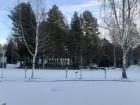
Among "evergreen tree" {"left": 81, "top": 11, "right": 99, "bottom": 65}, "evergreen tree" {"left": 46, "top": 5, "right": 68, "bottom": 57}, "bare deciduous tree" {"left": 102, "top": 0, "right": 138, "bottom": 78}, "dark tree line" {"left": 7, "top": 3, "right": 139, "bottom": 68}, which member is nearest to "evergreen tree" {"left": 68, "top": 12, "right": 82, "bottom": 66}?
"dark tree line" {"left": 7, "top": 3, "right": 139, "bottom": 68}

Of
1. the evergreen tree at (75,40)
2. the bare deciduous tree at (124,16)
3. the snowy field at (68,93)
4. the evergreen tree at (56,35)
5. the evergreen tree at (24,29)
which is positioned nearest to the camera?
the snowy field at (68,93)

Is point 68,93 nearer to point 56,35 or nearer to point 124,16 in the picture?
point 124,16

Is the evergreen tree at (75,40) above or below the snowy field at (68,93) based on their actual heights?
above

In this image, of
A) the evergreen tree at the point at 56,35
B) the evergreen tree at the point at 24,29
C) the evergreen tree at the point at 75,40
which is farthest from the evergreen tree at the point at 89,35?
the evergreen tree at the point at 24,29

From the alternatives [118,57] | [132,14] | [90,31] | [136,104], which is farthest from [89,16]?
[136,104]

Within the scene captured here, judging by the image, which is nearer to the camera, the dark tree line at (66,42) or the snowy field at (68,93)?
the snowy field at (68,93)

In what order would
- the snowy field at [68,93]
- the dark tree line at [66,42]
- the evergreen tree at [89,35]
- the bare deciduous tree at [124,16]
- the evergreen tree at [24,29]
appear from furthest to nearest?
the evergreen tree at [89,35] < the dark tree line at [66,42] < the evergreen tree at [24,29] < the bare deciduous tree at [124,16] < the snowy field at [68,93]

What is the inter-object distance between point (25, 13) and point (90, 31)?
23722 millimetres

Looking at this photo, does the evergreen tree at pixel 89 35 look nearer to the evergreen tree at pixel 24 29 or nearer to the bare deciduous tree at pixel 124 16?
the evergreen tree at pixel 24 29

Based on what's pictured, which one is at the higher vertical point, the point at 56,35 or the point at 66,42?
the point at 56,35

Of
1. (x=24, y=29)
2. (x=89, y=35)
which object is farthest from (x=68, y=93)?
(x=89, y=35)

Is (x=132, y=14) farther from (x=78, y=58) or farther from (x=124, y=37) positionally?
(x=78, y=58)

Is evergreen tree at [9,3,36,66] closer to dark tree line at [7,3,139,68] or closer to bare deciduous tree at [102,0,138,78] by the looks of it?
dark tree line at [7,3,139,68]

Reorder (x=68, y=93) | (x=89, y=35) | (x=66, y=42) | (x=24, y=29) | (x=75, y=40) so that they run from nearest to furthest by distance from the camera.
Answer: (x=68, y=93), (x=24, y=29), (x=75, y=40), (x=66, y=42), (x=89, y=35)
